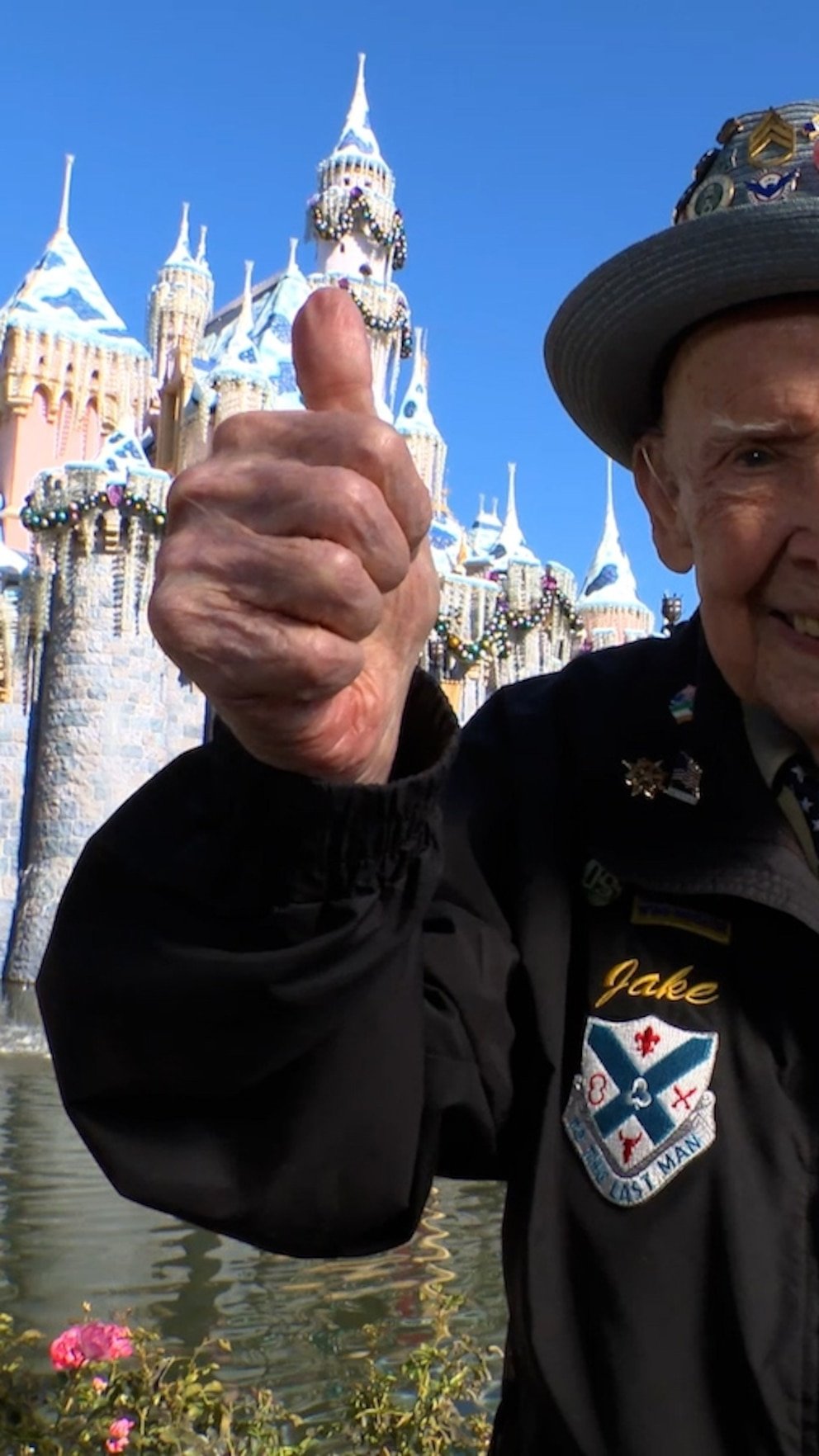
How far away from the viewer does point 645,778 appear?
5.17ft

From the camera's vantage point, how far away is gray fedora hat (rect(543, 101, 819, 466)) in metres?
1.57

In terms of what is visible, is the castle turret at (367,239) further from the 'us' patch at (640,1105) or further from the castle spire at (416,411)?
the 'us' patch at (640,1105)

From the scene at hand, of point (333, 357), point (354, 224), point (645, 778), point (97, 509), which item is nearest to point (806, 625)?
point (645, 778)

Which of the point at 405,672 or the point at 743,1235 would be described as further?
the point at 743,1235

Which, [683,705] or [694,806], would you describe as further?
[683,705]

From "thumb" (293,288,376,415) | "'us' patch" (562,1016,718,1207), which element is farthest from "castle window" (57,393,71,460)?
"thumb" (293,288,376,415)

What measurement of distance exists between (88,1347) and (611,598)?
29.1 meters

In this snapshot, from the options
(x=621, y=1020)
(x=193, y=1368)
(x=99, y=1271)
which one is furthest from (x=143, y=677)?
(x=621, y=1020)

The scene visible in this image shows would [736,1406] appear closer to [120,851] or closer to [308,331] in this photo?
[120,851]

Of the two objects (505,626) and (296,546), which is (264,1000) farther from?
(505,626)

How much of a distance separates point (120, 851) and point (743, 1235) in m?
0.69

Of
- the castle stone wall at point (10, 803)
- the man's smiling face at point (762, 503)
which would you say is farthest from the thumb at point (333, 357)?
the castle stone wall at point (10, 803)

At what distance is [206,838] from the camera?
118 cm

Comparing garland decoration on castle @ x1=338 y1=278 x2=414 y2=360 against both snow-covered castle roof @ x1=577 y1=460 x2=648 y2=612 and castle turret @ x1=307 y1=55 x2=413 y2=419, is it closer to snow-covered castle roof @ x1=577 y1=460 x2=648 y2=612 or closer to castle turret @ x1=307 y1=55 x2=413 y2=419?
castle turret @ x1=307 y1=55 x2=413 y2=419
